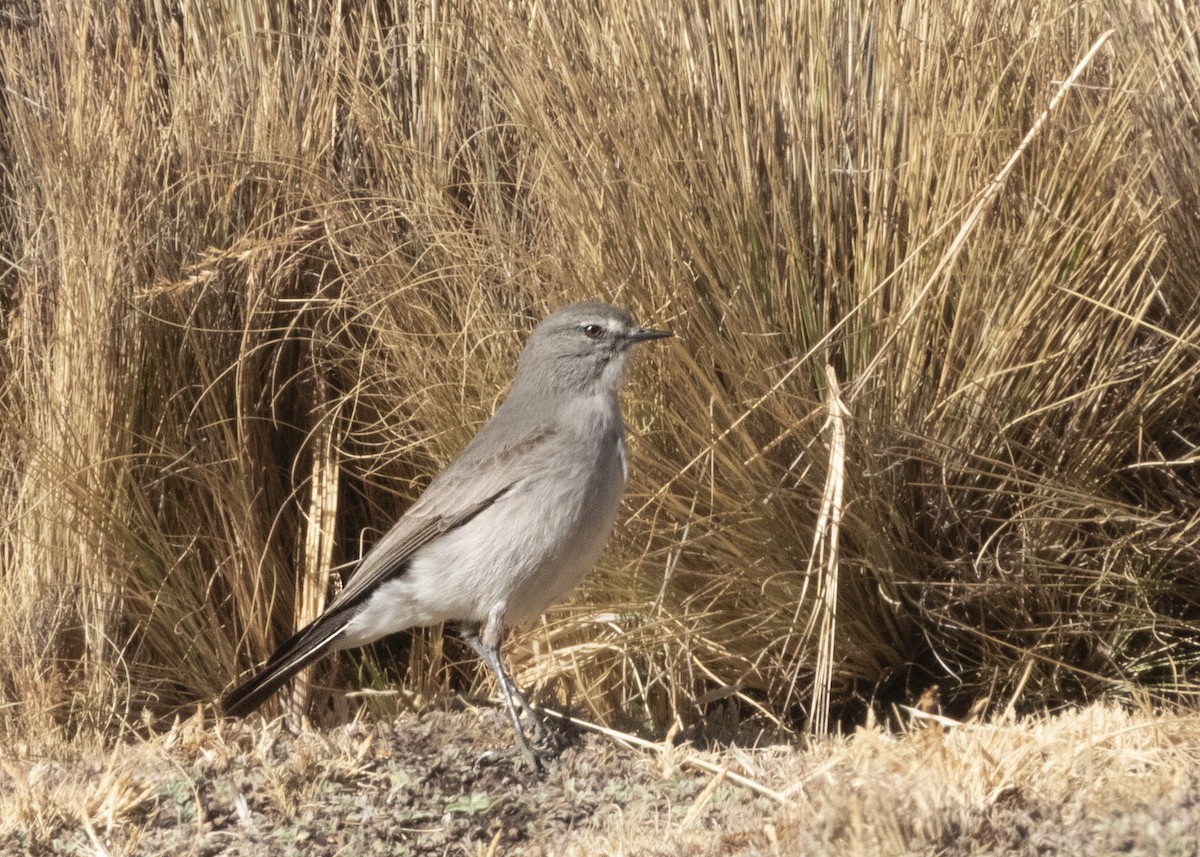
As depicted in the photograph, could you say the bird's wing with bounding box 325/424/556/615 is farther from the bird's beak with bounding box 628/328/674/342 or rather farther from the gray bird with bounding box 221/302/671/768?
the bird's beak with bounding box 628/328/674/342

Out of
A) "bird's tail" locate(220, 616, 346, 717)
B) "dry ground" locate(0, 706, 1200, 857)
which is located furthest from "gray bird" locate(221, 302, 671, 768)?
"dry ground" locate(0, 706, 1200, 857)

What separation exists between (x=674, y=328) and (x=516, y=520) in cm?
83

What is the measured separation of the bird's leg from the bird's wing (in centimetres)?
35

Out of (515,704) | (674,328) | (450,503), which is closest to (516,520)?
(450,503)

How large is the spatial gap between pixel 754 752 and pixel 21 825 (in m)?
1.99

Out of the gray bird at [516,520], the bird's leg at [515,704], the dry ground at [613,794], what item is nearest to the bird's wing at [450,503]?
the gray bird at [516,520]

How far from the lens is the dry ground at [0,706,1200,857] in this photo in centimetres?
315

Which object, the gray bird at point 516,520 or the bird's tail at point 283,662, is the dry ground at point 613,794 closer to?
the bird's tail at point 283,662

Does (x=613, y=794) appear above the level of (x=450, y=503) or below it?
below

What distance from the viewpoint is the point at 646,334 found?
4.29 metres

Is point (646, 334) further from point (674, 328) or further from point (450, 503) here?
point (450, 503)

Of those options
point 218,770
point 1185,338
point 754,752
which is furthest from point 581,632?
point 1185,338

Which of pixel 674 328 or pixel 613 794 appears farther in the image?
pixel 674 328

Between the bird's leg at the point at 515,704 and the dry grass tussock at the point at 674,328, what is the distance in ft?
1.27
